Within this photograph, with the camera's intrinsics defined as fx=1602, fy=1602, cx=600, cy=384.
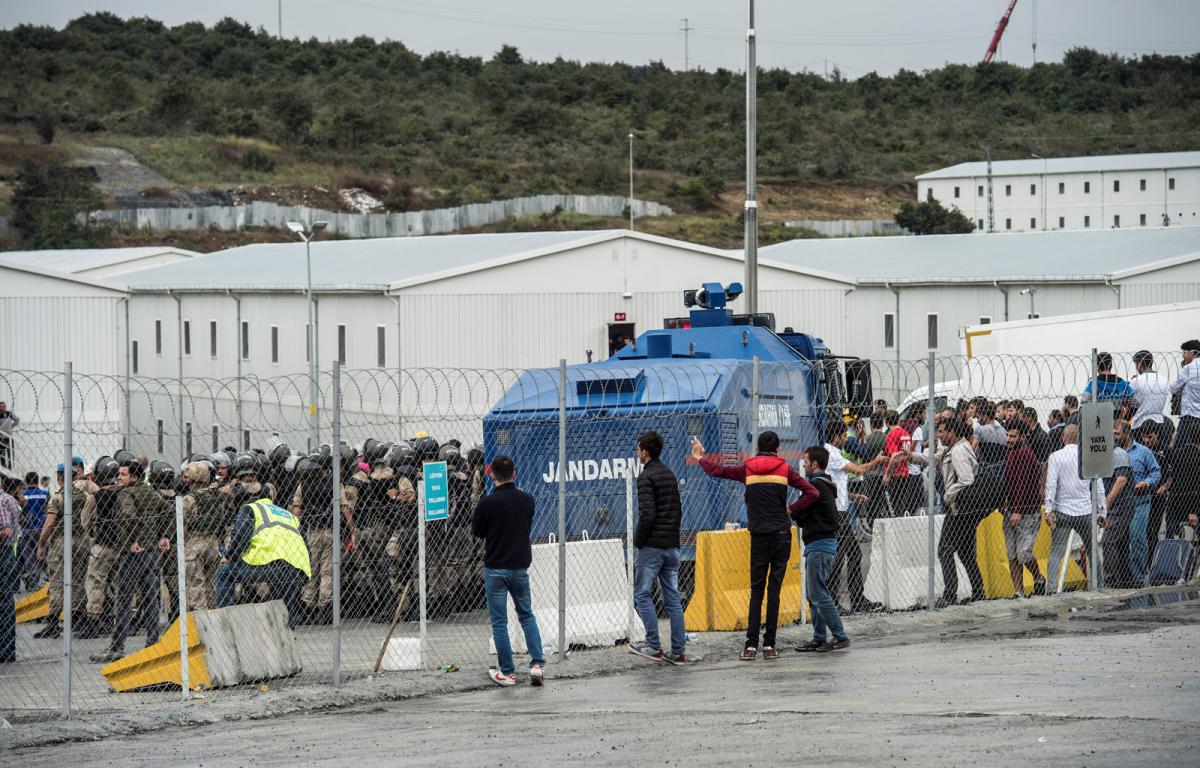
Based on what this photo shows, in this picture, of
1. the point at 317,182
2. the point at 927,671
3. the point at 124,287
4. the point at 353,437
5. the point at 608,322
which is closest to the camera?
the point at 927,671

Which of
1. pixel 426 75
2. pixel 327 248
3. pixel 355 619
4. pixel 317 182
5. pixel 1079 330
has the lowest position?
pixel 355 619

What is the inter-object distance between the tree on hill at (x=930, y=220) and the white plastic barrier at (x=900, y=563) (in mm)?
70827

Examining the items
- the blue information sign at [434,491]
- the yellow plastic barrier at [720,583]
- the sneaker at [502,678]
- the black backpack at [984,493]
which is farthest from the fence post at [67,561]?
the black backpack at [984,493]

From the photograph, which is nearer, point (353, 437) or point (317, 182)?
point (353, 437)

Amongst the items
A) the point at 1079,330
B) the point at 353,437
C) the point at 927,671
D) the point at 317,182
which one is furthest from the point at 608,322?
the point at 317,182

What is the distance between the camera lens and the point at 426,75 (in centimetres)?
12738

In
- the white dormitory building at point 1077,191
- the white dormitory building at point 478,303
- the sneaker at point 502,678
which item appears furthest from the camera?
the white dormitory building at point 1077,191

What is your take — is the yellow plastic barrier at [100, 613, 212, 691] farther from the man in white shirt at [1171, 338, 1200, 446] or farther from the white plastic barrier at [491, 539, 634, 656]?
the man in white shirt at [1171, 338, 1200, 446]

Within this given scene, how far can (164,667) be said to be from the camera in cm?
1163

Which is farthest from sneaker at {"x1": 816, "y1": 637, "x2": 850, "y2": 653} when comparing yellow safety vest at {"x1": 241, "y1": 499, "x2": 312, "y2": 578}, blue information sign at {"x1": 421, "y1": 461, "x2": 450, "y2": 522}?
yellow safety vest at {"x1": 241, "y1": 499, "x2": 312, "y2": 578}

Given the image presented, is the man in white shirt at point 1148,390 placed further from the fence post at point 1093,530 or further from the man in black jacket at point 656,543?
the man in black jacket at point 656,543

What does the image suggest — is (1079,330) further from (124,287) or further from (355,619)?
(124,287)

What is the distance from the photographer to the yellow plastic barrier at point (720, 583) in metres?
13.8

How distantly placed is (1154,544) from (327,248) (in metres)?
31.3
